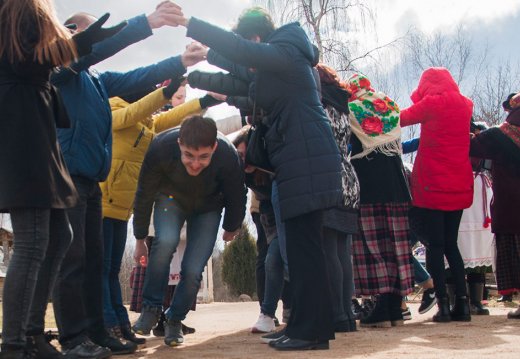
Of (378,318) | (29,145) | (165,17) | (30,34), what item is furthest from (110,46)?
(378,318)

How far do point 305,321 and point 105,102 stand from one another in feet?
5.19

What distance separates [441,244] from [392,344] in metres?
1.70

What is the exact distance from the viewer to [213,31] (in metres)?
3.54

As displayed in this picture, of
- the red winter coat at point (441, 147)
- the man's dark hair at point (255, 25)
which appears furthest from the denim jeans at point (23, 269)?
the red winter coat at point (441, 147)

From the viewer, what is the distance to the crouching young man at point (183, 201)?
13.1 ft

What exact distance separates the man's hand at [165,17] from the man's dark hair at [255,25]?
1.32ft

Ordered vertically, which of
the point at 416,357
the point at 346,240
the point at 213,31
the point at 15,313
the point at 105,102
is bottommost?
the point at 416,357

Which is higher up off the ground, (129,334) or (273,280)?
(273,280)

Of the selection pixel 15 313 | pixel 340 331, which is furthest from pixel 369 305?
pixel 15 313

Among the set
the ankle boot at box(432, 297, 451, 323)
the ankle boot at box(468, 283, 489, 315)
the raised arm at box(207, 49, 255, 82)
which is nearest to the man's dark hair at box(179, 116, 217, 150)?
the raised arm at box(207, 49, 255, 82)

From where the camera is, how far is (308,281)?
142 inches

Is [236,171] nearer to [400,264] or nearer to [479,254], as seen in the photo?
[400,264]

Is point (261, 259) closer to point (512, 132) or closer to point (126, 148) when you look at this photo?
point (126, 148)

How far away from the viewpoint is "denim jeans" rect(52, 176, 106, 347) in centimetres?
343
